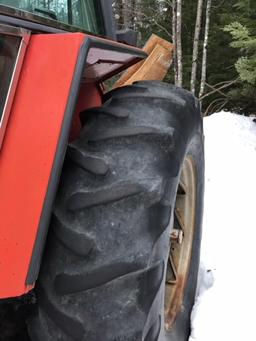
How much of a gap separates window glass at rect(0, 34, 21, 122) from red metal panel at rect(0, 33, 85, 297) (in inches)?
1.6

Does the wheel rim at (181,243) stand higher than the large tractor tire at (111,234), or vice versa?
the large tractor tire at (111,234)

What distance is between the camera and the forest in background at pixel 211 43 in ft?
26.2

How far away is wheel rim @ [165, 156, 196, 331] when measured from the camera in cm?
248

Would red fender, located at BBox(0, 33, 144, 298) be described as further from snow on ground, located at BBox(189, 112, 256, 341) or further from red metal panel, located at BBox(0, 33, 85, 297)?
snow on ground, located at BBox(189, 112, 256, 341)

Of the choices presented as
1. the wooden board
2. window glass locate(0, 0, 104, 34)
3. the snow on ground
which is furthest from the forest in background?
window glass locate(0, 0, 104, 34)

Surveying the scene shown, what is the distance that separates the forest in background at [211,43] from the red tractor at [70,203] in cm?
591

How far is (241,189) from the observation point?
492 cm

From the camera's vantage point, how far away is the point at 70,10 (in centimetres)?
268

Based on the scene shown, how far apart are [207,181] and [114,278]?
377 cm

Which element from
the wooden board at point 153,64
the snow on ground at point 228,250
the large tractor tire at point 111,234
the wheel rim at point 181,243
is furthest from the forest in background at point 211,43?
the large tractor tire at point 111,234

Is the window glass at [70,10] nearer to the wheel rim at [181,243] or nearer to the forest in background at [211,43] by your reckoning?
the wheel rim at [181,243]

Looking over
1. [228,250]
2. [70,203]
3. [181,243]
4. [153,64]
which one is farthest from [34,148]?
[153,64]

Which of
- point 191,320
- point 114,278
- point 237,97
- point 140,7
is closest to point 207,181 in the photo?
point 191,320

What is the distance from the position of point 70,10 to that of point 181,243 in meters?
1.30
